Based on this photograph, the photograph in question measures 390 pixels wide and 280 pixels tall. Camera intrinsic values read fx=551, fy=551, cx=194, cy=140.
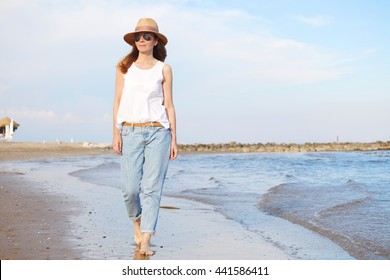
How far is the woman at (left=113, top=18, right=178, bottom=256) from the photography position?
4.88m

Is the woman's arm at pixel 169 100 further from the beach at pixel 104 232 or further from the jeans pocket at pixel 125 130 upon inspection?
the beach at pixel 104 232

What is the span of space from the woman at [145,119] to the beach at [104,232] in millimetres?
582

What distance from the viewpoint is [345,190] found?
478 inches

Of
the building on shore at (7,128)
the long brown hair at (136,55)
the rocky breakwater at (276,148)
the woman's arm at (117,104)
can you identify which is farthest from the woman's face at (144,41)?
the rocky breakwater at (276,148)

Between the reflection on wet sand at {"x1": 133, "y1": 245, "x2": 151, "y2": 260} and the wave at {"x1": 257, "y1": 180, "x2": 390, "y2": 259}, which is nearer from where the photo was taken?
the reflection on wet sand at {"x1": 133, "y1": 245, "x2": 151, "y2": 260}

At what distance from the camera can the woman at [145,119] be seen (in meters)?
4.88

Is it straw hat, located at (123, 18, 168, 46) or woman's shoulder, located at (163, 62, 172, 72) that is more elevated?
straw hat, located at (123, 18, 168, 46)

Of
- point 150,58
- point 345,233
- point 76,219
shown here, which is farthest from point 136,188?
point 345,233

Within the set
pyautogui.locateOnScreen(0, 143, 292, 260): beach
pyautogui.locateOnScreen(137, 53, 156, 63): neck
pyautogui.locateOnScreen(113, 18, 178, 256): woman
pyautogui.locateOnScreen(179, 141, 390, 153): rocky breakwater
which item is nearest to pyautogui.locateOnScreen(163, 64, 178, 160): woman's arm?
pyautogui.locateOnScreen(113, 18, 178, 256): woman

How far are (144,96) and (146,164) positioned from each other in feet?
2.03

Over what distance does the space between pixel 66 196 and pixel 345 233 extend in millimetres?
5218

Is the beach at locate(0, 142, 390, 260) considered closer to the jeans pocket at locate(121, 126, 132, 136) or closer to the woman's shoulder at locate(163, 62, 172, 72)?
the jeans pocket at locate(121, 126, 132, 136)
